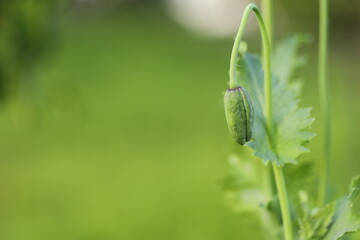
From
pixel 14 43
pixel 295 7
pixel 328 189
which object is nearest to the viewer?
pixel 328 189

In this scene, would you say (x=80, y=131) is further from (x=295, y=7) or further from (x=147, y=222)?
(x=295, y=7)

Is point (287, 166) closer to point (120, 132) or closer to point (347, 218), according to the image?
point (347, 218)

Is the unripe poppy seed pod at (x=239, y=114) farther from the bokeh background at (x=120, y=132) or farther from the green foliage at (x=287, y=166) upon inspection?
the bokeh background at (x=120, y=132)

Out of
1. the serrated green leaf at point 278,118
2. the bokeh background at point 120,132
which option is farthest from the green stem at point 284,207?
the bokeh background at point 120,132

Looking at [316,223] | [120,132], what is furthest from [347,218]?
[120,132]

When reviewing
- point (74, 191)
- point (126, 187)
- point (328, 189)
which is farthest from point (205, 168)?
point (328, 189)
